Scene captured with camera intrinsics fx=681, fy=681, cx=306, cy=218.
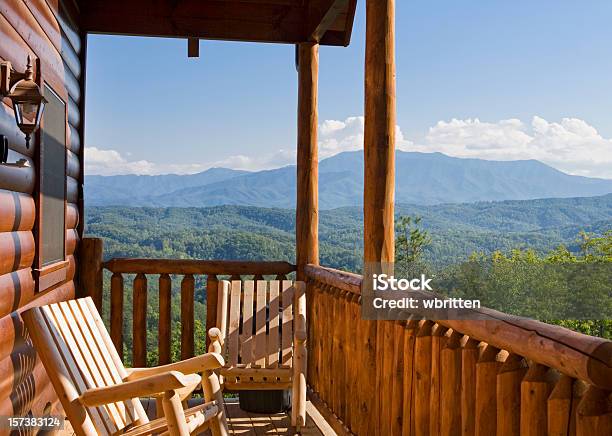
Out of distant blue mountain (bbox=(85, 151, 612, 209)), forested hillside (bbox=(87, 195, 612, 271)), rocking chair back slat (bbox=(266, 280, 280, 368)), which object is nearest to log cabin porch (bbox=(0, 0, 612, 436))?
rocking chair back slat (bbox=(266, 280, 280, 368))

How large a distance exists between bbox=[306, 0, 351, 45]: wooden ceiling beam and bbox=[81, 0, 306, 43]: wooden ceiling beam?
0.12 metres

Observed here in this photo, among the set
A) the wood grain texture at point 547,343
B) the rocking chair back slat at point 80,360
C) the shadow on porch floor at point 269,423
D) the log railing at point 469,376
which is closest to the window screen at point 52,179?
the rocking chair back slat at point 80,360

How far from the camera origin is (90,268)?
4535 millimetres

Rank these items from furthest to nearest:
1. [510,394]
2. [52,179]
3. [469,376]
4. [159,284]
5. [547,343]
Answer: [159,284], [52,179], [469,376], [510,394], [547,343]

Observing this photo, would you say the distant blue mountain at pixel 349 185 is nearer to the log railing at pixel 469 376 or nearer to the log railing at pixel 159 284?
the log railing at pixel 159 284

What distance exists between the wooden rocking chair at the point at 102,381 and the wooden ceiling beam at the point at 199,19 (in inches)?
90.7

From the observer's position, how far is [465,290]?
3022 centimetres

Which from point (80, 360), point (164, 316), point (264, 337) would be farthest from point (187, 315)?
point (80, 360)

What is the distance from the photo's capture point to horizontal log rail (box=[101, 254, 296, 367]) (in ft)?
15.0

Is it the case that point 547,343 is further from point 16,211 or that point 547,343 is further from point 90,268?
point 90,268

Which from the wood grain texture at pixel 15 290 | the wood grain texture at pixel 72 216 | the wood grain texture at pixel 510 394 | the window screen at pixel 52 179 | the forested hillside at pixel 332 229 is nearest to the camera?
the wood grain texture at pixel 510 394

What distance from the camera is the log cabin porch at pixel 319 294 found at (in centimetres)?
155

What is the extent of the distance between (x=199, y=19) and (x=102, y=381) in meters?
2.86

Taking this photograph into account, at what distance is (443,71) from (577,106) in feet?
68.6
